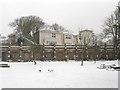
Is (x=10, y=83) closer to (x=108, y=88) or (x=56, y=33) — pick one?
(x=108, y=88)

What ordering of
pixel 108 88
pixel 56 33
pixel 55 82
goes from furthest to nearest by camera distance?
pixel 56 33, pixel 55 82, pixel 108 88

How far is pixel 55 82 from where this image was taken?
1947 centimetres

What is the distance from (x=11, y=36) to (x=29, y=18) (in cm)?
763

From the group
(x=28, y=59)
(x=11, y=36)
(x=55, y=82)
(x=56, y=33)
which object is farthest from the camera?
(x=11, y=36)

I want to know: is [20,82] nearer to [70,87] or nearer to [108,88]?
[70,87]

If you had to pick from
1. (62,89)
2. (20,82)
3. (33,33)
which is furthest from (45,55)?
(62,89)

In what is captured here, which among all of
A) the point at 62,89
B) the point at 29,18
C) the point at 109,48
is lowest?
the point at 62,89

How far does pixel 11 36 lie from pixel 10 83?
161 ft

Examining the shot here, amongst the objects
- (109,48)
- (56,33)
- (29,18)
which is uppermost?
(29,18)

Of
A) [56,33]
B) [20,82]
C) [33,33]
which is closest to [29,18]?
[33,33]

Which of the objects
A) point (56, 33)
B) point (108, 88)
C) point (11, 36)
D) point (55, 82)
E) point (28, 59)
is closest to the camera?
point (108, 88)

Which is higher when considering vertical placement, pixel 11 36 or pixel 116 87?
pixel 11 36

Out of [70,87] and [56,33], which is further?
[56,33]

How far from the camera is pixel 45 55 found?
160 ft
